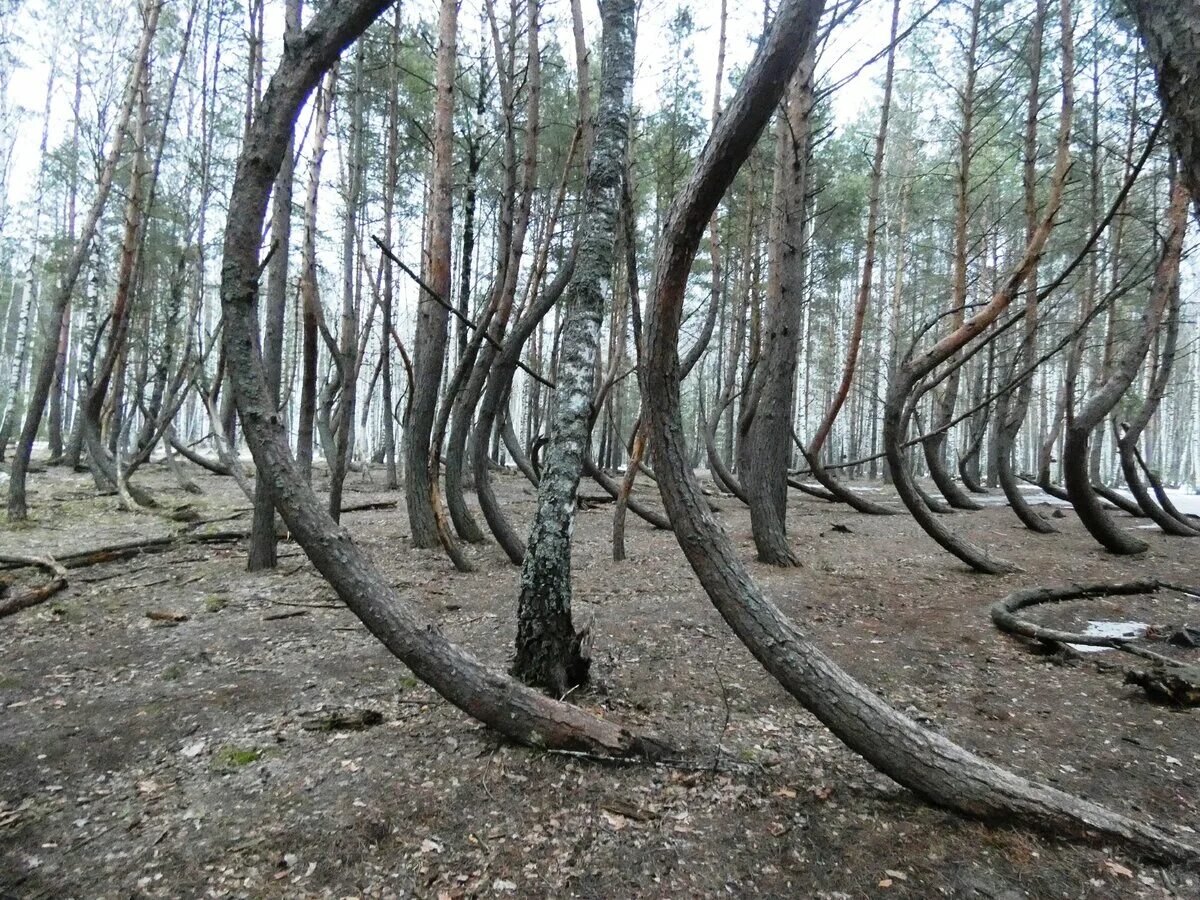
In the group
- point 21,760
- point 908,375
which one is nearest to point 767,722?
point 21,760

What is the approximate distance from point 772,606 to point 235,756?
224 centimetres

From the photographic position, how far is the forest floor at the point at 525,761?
6.48 feet

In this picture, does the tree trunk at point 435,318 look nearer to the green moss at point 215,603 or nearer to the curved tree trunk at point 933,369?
the green moss at point 215,603

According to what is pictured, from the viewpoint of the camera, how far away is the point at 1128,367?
255 inches

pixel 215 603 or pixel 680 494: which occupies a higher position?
pixel 680 494

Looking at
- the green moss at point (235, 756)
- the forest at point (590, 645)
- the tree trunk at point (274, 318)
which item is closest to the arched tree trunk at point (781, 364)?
the forest at point (590, 645)

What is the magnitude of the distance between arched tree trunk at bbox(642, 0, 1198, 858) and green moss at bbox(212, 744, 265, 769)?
1954 millimetres

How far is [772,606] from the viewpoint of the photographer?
7.87 feet

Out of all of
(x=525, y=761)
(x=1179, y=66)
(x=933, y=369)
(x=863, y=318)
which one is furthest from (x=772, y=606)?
(x=863, y=318)

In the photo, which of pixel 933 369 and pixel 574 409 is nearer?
pixel 574 409

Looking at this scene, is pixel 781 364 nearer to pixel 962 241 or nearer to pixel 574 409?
pixel 574 409

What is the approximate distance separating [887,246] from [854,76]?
18.7 meters

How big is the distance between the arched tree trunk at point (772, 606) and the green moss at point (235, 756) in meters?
1.95

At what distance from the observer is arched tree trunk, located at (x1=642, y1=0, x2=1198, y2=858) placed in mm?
1999
